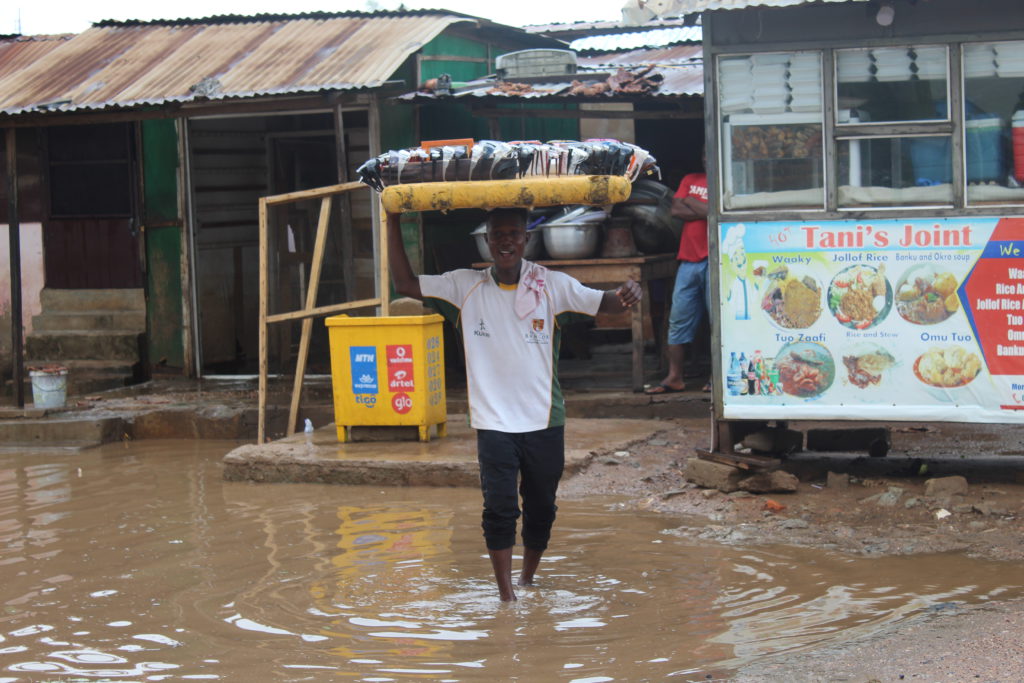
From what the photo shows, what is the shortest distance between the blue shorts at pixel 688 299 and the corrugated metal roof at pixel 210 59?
3.16 m

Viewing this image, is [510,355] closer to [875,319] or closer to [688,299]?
[875,319]

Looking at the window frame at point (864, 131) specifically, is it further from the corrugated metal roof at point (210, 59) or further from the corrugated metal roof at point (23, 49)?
the corrugated metal roof at point (23, 49)

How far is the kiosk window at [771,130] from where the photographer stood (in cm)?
752

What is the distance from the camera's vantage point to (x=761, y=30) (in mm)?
7547

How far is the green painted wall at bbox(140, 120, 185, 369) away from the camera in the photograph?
1298 centimetres

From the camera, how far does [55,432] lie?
1085 cm

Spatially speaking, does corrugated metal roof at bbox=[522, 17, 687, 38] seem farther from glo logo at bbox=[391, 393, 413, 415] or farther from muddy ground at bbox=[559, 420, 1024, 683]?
glo logo at bbox=[391, 393, 413, 415]

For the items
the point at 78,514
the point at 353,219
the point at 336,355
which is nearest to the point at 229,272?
the point at 353,219

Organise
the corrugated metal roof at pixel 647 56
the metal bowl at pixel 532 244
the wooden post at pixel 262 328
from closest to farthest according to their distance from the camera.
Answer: the wooden post at pixel 262 328
the metal bowl at pixel 532 244
the corrugated metal roof at pixel 647 56

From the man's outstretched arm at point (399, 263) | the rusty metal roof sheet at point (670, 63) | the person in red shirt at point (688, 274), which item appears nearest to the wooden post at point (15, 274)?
the rusty metal roof sheet at point (670, 63)

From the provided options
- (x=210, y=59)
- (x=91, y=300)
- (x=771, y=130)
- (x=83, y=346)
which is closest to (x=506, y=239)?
(x=771, y=130)

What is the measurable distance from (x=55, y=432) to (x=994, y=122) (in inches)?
316

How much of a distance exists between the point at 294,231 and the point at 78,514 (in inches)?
243

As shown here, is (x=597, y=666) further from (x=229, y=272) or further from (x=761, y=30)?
(x=229, y=272)
